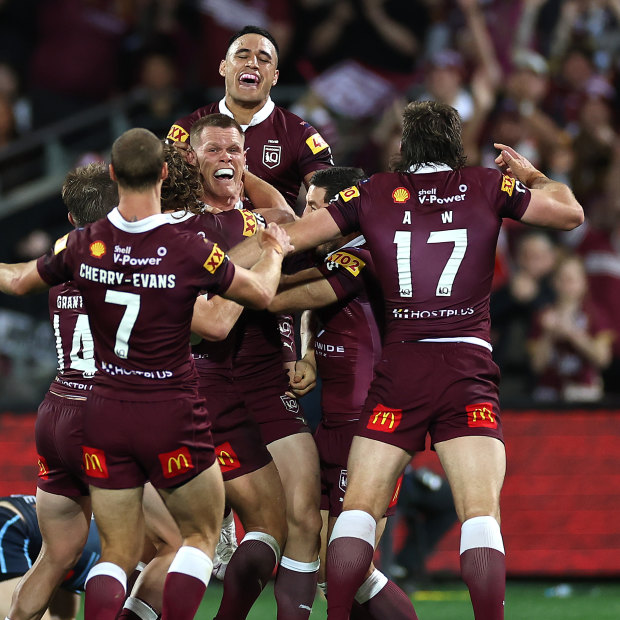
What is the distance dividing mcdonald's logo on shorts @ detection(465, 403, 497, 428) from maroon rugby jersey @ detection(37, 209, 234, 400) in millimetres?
1216

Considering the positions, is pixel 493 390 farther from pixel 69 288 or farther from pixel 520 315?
pixel 520 315

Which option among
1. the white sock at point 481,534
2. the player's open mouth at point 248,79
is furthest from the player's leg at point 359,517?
the player's open mouth at point 248,79

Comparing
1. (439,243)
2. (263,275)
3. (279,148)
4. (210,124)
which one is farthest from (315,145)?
(263,275)

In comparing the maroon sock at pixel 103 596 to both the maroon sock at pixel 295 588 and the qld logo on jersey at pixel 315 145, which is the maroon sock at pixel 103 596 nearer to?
the maroon sock at pixel 295 588

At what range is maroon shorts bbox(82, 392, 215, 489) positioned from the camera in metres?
4.78

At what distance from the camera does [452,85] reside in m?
10.6

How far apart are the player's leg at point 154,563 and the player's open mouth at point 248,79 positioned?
7.66 feet

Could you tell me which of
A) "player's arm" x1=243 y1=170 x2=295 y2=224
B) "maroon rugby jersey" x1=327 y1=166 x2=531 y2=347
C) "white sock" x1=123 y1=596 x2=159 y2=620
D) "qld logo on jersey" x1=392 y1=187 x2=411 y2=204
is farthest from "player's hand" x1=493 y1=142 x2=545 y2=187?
"white sock" x1=123 y1=596 x2=159 y2=620

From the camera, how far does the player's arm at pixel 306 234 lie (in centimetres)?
539

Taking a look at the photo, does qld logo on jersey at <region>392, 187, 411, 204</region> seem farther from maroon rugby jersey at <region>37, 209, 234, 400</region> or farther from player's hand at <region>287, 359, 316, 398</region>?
player's hand at <region>287, 359, 316, 398</region>

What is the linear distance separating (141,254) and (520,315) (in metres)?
5.70

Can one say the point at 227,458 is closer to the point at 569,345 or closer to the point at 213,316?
the point at 213,316

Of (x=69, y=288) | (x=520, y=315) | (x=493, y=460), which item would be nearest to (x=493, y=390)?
(x=493, y=460)

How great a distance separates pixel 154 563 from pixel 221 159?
204 cm
